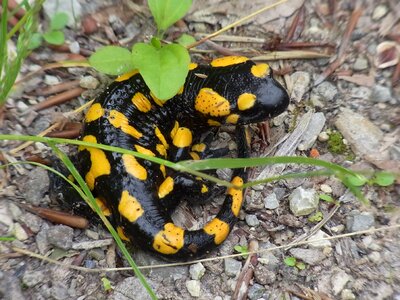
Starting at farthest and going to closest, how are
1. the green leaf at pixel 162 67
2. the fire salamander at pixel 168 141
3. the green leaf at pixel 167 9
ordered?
the green leaf at pixel 167 9
the fire salamander at pixel 168 141
the green leaf at pixel 162 67

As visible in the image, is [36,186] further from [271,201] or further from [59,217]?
[271,201]

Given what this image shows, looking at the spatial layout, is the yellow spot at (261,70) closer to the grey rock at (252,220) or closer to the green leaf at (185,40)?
the green leaf at (185,40)

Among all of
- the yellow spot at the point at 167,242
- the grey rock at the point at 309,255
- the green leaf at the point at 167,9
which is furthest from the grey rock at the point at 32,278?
the green leaf at the point at 167,9

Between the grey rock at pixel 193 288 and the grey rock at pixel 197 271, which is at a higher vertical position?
the grey rock at pixel 197 271

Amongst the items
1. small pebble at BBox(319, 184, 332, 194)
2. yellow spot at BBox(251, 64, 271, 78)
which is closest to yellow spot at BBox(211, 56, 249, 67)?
yellow spot at BBox(251, 64, 271, 78)

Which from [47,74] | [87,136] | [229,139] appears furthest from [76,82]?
[229,139]

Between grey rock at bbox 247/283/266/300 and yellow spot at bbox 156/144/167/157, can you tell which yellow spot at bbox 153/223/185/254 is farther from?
yellow spot at bbox 156/144/167/157
